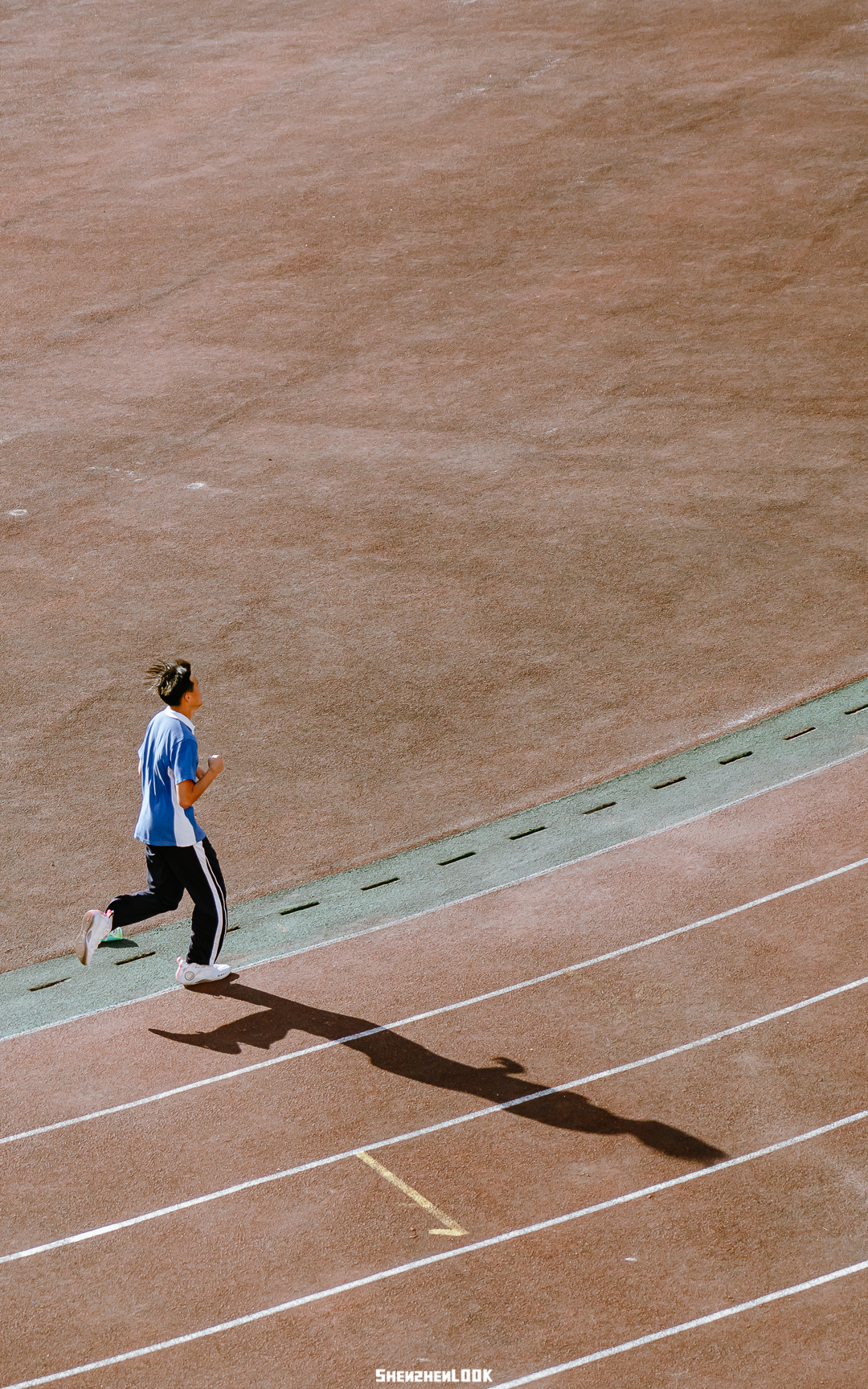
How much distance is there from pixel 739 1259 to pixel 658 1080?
121cm

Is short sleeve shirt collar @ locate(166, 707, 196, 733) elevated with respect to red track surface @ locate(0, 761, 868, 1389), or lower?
elevated

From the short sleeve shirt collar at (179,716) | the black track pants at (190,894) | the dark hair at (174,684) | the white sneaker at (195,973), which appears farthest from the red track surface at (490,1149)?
the dark hair at (174,684)

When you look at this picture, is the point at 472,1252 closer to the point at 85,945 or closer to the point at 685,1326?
the point at 685,1326

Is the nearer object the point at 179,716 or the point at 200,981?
the point at 179,716

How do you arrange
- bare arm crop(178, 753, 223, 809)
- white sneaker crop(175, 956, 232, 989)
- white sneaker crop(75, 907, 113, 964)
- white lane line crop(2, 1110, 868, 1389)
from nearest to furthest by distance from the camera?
white lane line crop(2, 1110, 868, 1389), bare arm crop(178, 753, 223, 809), white sneaker crop(75, 907, 113, 964), white sneaker crop(175, 956, 232, 989)

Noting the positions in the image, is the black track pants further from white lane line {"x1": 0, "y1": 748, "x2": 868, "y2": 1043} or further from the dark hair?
the dark hair

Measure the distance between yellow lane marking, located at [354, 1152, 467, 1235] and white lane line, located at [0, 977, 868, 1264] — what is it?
81 millimetres

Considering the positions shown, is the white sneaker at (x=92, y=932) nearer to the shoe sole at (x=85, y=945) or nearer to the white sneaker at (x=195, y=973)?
the shoe sole at (x=85, y=945)

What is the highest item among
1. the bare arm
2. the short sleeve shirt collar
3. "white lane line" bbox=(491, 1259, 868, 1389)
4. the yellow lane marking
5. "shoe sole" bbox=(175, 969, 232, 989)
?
the short sleeve shirt collar

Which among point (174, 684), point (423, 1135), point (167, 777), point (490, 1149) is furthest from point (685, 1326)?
point (174, 684)

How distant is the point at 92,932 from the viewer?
8336 mm

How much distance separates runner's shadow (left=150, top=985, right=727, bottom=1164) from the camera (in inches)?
290

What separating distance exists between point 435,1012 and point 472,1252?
1.77 metres

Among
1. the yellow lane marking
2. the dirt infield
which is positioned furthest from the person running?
the yellow lane marking
